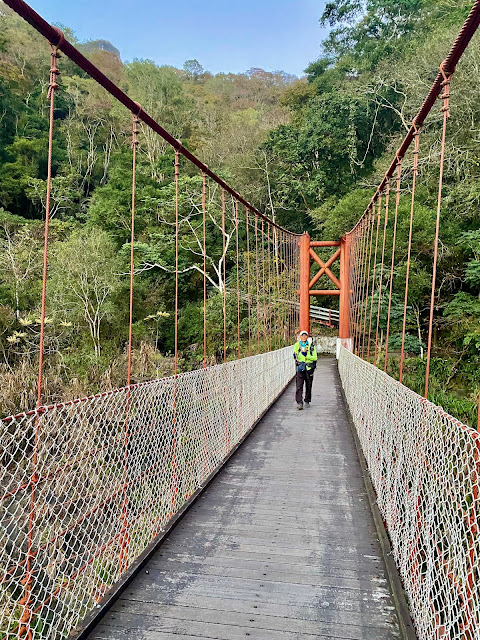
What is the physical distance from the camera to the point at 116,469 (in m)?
2.14

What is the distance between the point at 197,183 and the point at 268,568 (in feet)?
35.4

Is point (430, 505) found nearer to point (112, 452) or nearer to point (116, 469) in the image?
point (112, 452)

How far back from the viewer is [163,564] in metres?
1.65

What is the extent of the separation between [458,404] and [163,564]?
4247 millimetres

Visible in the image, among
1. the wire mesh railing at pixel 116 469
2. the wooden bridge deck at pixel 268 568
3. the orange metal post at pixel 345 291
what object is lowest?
the wooden bridge deck at pixel 268 568

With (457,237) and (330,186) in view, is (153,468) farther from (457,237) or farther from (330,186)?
(330,186)

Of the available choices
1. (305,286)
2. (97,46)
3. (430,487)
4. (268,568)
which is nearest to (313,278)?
(305,286)

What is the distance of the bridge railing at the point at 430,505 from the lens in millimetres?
971

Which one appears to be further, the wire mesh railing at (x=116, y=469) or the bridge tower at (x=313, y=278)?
the bridge tower at (x=313, y=278)

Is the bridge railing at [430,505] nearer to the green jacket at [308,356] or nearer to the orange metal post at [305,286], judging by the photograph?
the green jacket at [308,356]

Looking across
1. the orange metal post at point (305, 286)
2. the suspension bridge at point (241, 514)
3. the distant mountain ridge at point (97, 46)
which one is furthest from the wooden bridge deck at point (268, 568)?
the distant mountain ridge at point (97, 46)

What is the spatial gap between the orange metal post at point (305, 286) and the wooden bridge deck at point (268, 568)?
5867 millimetres

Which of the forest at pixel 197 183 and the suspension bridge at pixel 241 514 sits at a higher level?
the forest at pixel 197 183

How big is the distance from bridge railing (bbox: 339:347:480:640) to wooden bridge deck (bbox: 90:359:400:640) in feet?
0.46
